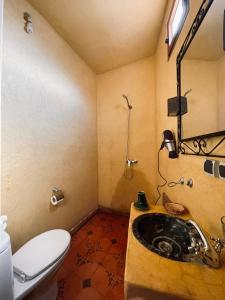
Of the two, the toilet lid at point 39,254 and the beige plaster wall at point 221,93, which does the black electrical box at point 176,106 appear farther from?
the toilet lid at point 39,254

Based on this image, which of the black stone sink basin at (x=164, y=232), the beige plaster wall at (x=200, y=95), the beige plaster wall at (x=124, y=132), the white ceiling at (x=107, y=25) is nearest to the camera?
the beige plaster wall at (x=200, y=95)

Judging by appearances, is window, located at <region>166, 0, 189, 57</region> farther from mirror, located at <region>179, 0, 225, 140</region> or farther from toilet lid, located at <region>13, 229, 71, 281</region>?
toilet lid, located at <region>13, 229, 71, 281</region>

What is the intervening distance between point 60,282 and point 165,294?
1256 millimetres

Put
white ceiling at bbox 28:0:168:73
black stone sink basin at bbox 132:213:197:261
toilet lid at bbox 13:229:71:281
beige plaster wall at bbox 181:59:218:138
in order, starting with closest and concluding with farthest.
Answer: beige plaster wall at bbox 181:59:218:138, black stone sink basin at bbox 132:213:197:261, toilet lid at bbox 13:229:71:281, white ceiling at bbox 28:0:168:73

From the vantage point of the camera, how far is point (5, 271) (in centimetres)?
72

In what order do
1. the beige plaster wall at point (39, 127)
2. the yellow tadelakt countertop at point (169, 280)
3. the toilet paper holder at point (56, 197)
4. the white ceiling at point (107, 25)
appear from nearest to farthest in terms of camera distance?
1. the yellow tadelakt countertop at point (169, 280)
2. the beige plaster wall at point (39, 127)
3. the white ceiling at point (107, 25)
4. the toilet paper holder at point (56, 197)

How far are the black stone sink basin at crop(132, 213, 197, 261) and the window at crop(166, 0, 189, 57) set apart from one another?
1467 millimetres

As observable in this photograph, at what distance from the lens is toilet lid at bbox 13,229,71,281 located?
3.00 feet

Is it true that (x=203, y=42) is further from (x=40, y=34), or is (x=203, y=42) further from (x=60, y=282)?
(x=60, y=282)

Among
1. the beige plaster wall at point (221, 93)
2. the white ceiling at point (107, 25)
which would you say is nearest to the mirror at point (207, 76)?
the beige plaster wall at point (221, 93)

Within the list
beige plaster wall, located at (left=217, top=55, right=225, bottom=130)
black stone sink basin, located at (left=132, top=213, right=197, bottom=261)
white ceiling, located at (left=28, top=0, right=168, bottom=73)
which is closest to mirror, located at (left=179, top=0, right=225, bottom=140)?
beige plaster wall, located at (left=217, top=55, right=225, bottom=130)

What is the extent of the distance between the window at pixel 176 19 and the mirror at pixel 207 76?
0.32 m

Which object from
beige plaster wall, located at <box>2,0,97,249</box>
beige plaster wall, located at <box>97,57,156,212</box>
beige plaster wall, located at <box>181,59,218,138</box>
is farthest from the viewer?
beige plaster wall, located at <box>97,57,156,212</box>

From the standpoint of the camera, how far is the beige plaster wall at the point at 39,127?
1.13 meters
